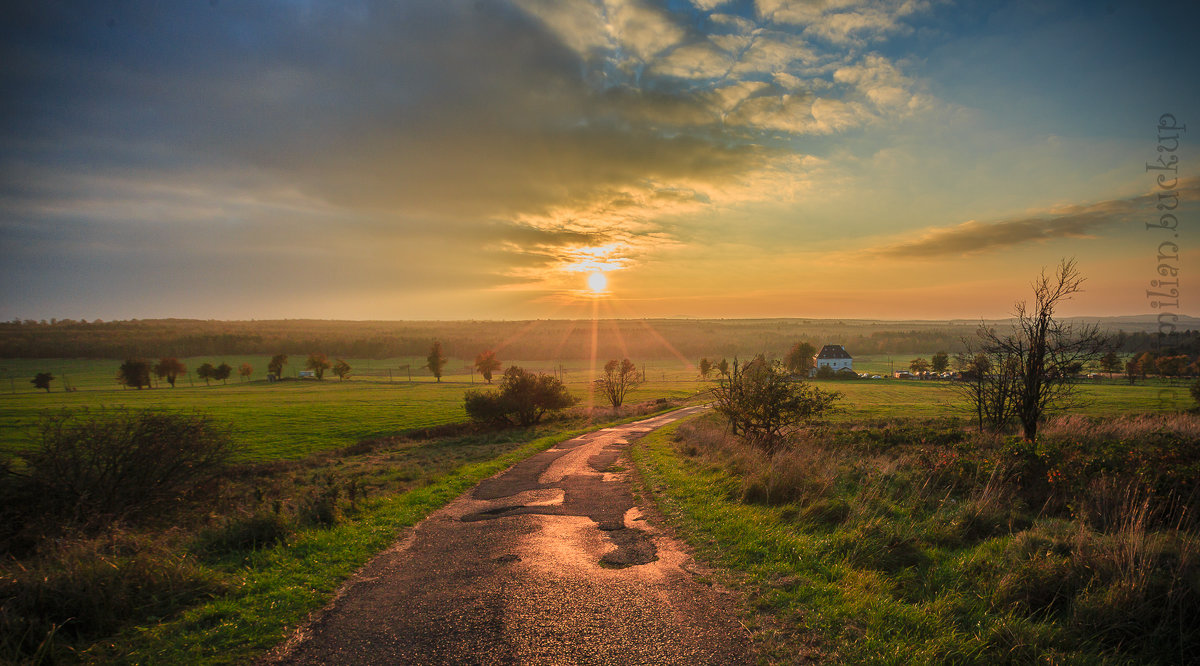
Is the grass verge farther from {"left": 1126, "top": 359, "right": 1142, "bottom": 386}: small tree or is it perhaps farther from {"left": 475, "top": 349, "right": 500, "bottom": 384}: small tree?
{"left": 1126, "top": 359, "right": 1142, "bottom": 386}: small tree

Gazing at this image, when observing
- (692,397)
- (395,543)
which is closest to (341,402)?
(692,397)

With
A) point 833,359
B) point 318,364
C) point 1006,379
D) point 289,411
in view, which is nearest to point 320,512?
point 1006,379

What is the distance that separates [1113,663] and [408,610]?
778 centimetres

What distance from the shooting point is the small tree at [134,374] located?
3391 inches

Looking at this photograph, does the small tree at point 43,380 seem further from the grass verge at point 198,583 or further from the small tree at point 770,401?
the small tree at point 770,401

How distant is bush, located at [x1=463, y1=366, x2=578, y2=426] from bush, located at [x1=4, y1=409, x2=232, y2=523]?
27.2m

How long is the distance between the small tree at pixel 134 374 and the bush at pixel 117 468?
331ft

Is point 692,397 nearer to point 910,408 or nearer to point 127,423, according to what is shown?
point 910,408

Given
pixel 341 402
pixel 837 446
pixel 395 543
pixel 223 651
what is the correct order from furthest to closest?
pixel 341 402 → pixel 837 446 → pixel 395 543 → pixel 223 651

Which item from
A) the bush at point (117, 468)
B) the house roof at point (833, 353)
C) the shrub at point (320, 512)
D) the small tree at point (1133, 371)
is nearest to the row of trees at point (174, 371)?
the bush at point (117, 468)

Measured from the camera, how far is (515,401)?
143ft

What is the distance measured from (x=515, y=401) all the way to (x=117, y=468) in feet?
101

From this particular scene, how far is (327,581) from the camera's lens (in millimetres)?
6914

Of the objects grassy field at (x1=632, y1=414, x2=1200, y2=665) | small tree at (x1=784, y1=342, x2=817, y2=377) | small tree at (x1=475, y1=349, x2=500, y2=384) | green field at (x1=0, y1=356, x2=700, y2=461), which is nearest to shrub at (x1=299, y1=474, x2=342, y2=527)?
grassy field at (x1=632, y1=414, x2=1200, y2=665)
